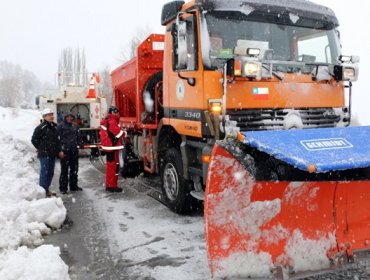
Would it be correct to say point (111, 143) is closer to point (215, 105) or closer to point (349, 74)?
point (215, 105)

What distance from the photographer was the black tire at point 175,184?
19.1 feet

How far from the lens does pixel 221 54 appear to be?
485 cm

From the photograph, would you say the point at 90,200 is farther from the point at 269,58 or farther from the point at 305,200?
the point at 305,200

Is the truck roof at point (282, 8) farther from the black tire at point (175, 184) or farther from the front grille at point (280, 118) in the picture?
the black tire at point (175, 184)

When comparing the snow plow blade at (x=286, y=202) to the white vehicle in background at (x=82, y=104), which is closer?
the snow plow blade at (x=286, y=202)

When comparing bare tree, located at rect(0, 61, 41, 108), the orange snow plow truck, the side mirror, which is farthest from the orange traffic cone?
bare tree, located at rect(0, 61, 41, 108)

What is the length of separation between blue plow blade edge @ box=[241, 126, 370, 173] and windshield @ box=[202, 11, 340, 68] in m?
1.69

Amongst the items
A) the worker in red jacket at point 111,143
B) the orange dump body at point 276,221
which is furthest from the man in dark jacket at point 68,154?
the orange dump body at point 276,221

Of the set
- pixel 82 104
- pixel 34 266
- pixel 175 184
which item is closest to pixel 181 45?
pixel 175 184

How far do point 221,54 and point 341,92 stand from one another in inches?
70.1

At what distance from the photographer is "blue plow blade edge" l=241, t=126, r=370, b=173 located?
2867 mm

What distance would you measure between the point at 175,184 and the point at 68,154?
285 centimetres

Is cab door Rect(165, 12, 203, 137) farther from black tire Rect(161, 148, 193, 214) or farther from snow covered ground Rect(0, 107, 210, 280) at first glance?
snow covered ground Rect(0, 107, 210, 280)

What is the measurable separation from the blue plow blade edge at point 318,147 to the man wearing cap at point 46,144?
15.2 feet
